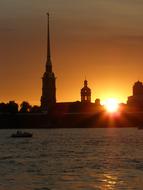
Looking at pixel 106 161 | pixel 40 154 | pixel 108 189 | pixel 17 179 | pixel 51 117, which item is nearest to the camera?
pixel 108 189

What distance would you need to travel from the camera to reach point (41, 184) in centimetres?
4328

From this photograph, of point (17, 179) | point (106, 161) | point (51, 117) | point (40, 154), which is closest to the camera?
point (17, 179)

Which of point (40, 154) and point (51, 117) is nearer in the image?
point (40, 154)

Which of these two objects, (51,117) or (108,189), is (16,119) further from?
(108,189)

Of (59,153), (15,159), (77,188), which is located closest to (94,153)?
(59,153)

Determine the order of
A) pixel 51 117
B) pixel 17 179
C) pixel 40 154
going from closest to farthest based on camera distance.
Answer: pixel 17 179, pixel 40 154, pixel 51 117

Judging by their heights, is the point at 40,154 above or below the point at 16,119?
below

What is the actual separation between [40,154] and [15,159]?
248 inches

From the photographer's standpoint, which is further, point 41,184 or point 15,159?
point 15,159

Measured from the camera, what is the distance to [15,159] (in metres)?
60.0

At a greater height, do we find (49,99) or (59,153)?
(49,99)

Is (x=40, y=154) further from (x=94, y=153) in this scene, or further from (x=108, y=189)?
(x=108, y=189)

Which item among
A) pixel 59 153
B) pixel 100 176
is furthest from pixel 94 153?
pixel 100 176

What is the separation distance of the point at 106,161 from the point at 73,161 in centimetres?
202
